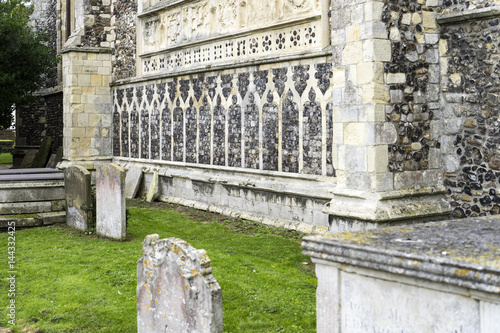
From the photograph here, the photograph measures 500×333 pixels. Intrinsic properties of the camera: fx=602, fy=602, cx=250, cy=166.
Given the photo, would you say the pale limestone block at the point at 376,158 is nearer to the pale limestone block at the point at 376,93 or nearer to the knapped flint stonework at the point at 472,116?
the pale limestone block at the point at 376,93

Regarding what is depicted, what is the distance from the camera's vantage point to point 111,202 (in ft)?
28.3

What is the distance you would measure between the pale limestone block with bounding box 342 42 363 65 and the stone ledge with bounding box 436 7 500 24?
1116 millimetres

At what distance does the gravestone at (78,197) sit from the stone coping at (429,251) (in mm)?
6351

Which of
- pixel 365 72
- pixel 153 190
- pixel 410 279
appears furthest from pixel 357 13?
pixel 153 190

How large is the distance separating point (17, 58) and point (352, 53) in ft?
51.4

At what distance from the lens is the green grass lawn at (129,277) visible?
537 centimetres

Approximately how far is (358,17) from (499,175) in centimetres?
245

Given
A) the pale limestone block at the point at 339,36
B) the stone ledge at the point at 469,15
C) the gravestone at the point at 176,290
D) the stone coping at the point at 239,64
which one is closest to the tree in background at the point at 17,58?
the stone coping at the point at 239,64

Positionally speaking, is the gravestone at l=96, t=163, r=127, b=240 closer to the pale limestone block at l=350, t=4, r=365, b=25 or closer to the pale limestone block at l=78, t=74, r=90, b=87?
the pale limestone block at l=350, t=4, r=365, b=25

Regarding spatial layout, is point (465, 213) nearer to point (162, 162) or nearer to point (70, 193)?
point (70, 193)

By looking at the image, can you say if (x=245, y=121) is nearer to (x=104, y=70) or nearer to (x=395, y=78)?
(x=395, y=78)

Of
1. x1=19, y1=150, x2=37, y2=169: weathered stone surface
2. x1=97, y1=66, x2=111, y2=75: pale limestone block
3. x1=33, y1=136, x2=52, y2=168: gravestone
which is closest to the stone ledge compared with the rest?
x1=97, y1=66, x2=111, y2=75: pale limestone block

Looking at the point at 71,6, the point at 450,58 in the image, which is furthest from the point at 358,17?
the point at 71,6

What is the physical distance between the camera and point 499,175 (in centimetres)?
688
